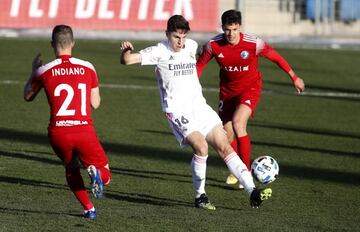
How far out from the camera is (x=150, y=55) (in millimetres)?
11398

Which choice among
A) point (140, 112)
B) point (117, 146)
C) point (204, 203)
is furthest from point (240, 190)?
point (140, 112)

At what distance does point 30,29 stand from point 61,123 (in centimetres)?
2426

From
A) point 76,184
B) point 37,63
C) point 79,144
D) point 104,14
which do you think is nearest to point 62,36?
point 37,63

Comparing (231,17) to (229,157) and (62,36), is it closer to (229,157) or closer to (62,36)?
(229,157)

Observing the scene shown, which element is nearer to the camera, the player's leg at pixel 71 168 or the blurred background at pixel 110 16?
the player's leg at pixel 71 168

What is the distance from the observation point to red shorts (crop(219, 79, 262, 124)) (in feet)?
43.2

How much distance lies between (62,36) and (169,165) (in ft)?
15.8

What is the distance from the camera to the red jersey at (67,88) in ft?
33.4

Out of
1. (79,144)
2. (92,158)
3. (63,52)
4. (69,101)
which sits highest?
(63,52)

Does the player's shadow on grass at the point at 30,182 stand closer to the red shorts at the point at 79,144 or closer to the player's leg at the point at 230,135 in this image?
the player's leg at the point at 230,135

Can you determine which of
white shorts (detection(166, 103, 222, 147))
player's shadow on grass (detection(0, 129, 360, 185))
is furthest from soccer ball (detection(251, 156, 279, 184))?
player's shadow on grass (detection(0, 129, 360, 185))

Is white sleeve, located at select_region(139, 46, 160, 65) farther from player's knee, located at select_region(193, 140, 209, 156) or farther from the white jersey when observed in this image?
player's knee, located at select_region(193, 140, 209, 156)

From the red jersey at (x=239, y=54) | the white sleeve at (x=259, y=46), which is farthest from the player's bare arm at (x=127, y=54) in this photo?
the white sleeve at (x=259, y=46)

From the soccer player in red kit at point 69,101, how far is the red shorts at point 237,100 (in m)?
3.22
